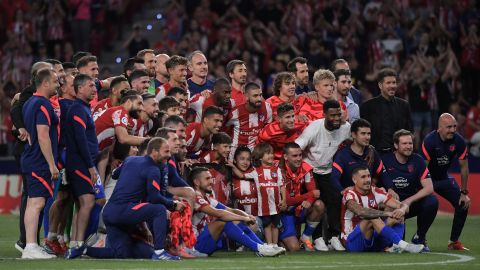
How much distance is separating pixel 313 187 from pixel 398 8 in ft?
38.8

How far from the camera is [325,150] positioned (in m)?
16.4

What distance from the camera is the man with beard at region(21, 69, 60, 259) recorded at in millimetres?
14047

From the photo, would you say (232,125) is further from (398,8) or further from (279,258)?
(398,8)

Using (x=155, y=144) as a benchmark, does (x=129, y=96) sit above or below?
above

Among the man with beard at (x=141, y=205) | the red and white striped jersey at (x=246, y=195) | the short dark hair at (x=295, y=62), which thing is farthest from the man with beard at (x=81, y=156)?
the short dark hair at (x=295, y=62)

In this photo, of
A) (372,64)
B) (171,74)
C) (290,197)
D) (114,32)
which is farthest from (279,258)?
(114,32)

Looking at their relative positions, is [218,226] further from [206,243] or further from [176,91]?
[176,91]

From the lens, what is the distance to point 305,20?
90.2 feet

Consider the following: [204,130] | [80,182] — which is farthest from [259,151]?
[80,182]

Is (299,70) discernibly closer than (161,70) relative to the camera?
→ No

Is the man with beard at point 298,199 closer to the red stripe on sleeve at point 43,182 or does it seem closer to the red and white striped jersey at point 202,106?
the red and white striped jersey at point 202,106

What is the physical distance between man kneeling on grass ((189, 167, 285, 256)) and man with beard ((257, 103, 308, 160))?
1.68 m

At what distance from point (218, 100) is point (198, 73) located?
89 cm

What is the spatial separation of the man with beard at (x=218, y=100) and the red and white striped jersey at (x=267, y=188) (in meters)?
0.97
